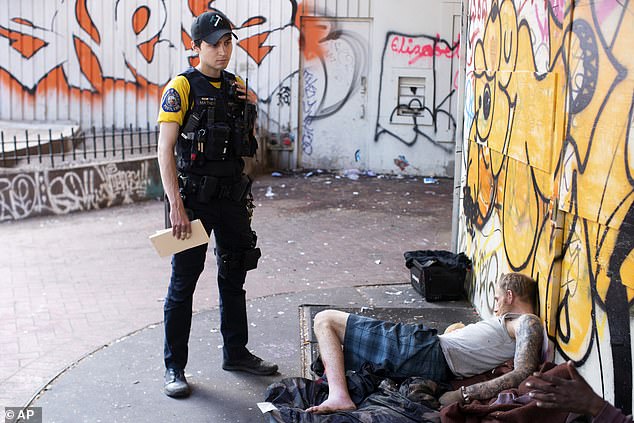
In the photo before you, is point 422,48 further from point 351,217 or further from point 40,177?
point 40,177

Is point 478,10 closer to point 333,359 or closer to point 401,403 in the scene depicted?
point 333,359

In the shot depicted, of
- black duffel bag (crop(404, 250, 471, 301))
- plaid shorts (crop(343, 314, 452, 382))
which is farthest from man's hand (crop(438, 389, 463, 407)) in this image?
black duffel bag (crop(404, 250, 471, 301))

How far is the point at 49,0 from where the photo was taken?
1323 cm

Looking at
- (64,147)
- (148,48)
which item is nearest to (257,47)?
(148,48)

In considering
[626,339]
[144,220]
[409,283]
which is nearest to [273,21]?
[144,220]

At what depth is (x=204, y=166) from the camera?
469 centimetres

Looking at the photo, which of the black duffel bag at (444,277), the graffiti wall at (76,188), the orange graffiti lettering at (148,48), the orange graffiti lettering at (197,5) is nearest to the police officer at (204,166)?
Result: the black duffel bag at (444,277)

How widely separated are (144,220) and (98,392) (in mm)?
5131

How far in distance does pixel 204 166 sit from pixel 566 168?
2021 mm

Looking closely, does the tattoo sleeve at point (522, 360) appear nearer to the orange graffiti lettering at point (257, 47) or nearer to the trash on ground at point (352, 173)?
the trash on ground at point (352, 173)

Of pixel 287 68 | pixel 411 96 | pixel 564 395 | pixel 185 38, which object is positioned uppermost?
pixel 185 38

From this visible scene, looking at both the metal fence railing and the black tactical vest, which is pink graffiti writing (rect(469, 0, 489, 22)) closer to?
the black tactical vest

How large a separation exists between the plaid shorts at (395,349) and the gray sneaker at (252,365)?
807 millimetres

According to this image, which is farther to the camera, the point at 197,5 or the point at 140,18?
the point at 140,18
